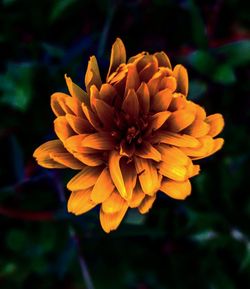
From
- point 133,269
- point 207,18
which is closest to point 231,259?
point 133,269

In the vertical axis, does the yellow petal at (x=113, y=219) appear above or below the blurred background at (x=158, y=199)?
above

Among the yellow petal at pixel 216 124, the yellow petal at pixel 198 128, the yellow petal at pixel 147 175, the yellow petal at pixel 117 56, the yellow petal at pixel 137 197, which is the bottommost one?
the yellow petal at pixel 137 197

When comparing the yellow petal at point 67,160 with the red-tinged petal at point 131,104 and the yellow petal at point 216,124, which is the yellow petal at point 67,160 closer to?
the red-tinged petal at point 131,104

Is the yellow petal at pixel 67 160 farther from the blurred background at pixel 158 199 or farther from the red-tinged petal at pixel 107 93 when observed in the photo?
the blurred background at pixel 158 199

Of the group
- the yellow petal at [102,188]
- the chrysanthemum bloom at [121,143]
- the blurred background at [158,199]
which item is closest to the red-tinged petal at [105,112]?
the chrysanthemum bloom at [121,143]

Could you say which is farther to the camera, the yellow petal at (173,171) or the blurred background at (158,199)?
the blurred background at (158,199)

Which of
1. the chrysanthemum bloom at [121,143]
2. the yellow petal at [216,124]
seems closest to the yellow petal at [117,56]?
the chrysanthemum bloom at [121,143]
